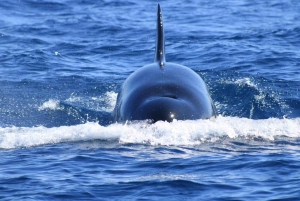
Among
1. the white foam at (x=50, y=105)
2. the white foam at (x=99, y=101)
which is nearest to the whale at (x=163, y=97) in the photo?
the white foam at (x=99, y=101)

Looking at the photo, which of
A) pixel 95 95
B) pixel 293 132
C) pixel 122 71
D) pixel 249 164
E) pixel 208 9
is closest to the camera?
pixel 249 164

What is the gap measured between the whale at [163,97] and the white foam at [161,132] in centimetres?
27

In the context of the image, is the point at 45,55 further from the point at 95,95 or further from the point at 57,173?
the point at 57,173

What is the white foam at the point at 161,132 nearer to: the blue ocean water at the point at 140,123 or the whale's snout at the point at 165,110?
the blue ocean water at the point at 140,123

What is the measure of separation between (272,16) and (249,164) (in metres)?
23.0

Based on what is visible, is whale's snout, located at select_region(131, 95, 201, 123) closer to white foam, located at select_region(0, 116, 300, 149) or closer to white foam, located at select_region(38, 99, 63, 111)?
white foam, located at select_region(0, 116, 300, 149)

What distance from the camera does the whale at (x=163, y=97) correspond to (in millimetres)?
16578

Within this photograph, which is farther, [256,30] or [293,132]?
[256,30]

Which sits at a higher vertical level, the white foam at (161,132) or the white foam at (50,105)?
the white foam at (161,132)

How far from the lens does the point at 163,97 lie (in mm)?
16969

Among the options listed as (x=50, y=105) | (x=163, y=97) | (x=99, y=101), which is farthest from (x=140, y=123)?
(x=99, y=101)

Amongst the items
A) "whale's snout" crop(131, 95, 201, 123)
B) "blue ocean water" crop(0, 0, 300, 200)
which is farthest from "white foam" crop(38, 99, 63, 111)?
"whale's snout" crop(131, 95, 201, 123)

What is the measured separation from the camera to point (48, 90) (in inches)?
955

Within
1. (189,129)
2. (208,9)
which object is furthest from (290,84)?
(208,9)
